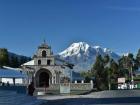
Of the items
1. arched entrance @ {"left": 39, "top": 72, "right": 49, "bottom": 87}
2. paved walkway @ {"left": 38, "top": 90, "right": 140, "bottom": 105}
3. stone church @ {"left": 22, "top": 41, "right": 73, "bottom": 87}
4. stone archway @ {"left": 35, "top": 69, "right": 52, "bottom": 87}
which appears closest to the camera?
paved walkway @ {"left": 38, "top": 90, "right": 140, "bottom": 105}

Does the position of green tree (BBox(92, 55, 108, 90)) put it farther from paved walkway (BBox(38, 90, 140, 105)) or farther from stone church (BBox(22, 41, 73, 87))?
paved walkway (BBox(38, 90, 140, 105))

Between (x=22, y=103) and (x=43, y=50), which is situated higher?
(x=43, y=50)

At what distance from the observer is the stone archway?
11719cm

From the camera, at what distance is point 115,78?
147 m

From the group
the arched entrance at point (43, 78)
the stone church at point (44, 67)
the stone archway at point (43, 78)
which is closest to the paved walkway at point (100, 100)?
the stone church at point (44, 67)

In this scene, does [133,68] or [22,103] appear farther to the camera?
[133,68]

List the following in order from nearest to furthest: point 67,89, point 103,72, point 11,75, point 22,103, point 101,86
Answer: point 22,103 → point 11,75 → point 67,89 → point 101,86 → point 103,72

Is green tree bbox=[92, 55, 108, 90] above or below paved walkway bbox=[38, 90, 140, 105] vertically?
above

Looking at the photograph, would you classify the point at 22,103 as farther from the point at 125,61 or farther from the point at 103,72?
the point at 125,61

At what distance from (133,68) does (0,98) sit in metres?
134

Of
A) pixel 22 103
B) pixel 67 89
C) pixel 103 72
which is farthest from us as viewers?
pixel 103 72

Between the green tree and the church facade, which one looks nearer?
the green tree

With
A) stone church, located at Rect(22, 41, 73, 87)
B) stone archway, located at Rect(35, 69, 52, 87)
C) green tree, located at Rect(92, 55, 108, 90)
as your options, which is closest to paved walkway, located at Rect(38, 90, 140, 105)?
green tree, located at Rect(92, 55, 108, 90)

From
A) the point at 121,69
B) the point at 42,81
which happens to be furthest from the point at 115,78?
the point at 42,81
